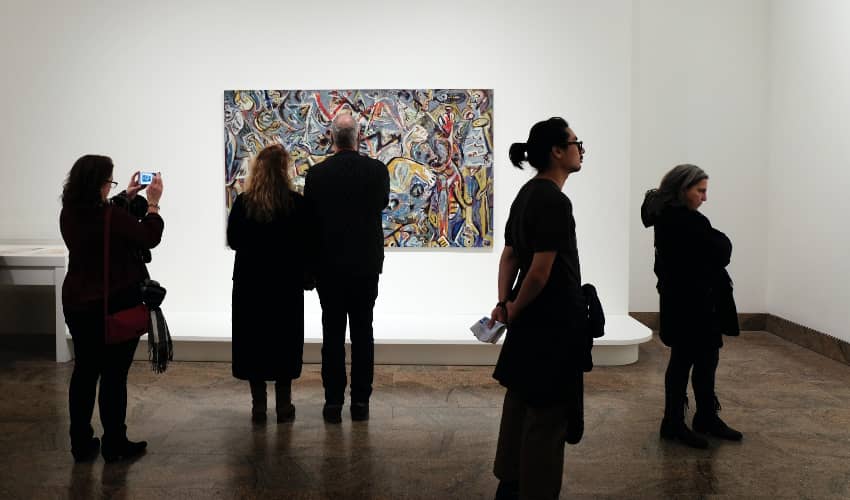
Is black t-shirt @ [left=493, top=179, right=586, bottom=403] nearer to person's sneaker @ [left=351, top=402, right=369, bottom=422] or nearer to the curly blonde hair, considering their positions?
the curly blonde hair

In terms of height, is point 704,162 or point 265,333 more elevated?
point 704,162

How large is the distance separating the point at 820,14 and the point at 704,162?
5.56ft

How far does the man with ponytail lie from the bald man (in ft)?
5.21

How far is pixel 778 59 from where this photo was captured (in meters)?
7.70

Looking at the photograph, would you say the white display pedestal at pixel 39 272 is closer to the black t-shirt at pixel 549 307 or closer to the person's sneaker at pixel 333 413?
the person's sneaker at pixel 333 413

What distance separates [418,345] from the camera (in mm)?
6352

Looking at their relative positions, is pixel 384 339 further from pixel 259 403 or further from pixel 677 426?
pixel 677 426

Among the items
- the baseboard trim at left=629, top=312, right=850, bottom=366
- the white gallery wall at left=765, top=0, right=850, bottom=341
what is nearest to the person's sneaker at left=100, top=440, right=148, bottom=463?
the baseboard trim at left=629, top=312, right=850, bottom=366

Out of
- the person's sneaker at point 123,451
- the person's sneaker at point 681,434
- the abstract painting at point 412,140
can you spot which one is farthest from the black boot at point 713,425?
the person's sneaker at point 123,451

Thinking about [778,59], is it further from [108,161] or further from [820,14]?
[108,161]

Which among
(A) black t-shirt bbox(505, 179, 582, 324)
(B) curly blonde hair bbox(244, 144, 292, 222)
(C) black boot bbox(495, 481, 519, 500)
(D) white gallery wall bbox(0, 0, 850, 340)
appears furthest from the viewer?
(D) white gallery wall bbox(0, 0, 850, 340)

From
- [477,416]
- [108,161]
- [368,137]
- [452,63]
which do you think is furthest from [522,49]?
[108,161]

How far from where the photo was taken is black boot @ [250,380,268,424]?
481cm

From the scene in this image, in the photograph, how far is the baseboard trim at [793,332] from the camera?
259 inches
